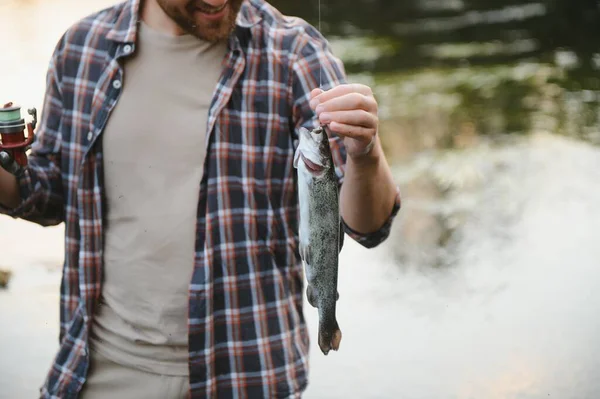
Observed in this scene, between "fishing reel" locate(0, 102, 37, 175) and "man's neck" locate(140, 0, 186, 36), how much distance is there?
49 centimetres

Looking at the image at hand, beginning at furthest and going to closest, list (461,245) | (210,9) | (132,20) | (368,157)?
(461,245) → (132,20) → (210,9) → (368,157)

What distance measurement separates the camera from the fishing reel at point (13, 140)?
2.92m

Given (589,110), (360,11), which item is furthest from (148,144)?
(360,11)

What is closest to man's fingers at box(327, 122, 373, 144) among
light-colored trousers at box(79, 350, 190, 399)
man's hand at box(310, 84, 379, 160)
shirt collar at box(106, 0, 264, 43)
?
man's hand at box(310, 84, 379, 160)

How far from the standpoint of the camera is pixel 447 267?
7.10 m

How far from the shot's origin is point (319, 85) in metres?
2.88

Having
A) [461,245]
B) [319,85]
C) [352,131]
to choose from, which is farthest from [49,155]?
[461,245]

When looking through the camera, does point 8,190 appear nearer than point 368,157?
No

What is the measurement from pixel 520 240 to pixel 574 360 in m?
1.74

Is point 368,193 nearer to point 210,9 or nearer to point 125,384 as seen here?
point 210,9

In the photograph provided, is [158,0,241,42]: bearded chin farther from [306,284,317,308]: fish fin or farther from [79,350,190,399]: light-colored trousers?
[79,350,190,399]: light-colored trousers

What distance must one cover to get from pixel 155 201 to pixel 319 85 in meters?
0.63

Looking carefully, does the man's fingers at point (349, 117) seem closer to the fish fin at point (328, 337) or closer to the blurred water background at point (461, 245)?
the fish fin at point (328, 337)

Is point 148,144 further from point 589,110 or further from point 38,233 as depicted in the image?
point 589,110
